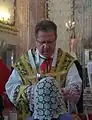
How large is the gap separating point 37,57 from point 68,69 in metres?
0.13

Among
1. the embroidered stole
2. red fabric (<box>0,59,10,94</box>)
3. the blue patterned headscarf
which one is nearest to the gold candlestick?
red fabric (<box>0,59,10,94</box>)

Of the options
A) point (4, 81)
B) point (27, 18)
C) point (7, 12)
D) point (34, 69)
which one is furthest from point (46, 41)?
point (27, 18)

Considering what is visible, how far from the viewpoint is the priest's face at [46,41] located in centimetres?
117

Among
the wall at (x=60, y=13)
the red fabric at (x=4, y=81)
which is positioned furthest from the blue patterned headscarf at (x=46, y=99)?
the wall at (x=60, y=13)

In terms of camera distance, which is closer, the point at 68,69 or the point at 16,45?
the point at 68,69

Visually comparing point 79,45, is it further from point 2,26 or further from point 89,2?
point 2,26

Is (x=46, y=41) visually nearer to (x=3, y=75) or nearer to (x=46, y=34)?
(x=46, y=34)

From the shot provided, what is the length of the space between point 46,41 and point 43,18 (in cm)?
296

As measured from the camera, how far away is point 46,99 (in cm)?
103

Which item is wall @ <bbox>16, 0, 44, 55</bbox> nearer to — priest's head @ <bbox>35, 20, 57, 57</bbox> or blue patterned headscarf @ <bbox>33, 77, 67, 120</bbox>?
priest's head @ <bbox>35, 20, 57, 57</bbox>

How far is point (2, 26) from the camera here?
12.4 feet

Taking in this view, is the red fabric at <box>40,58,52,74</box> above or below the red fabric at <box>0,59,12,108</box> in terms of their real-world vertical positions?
above

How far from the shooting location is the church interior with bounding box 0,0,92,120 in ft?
12.7

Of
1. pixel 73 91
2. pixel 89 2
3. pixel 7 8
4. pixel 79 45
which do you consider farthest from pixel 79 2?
pixel 73 91
